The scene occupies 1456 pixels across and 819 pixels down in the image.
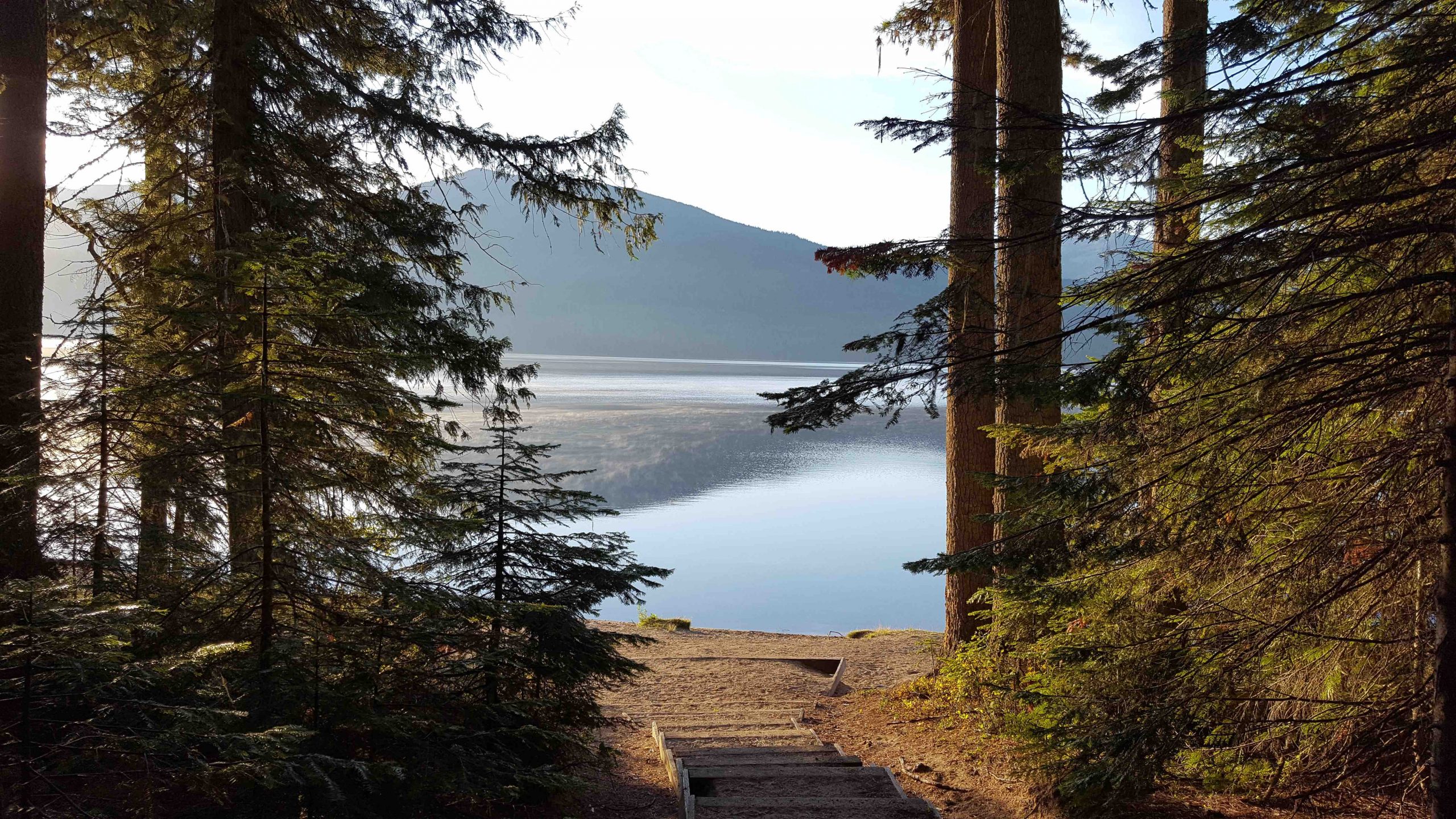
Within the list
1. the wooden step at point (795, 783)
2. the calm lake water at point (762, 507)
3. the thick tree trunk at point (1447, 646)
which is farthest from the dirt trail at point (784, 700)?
the calm lake water at point (762, 507)

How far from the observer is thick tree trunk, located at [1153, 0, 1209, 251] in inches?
133

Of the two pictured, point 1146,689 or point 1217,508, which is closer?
point 1146,689

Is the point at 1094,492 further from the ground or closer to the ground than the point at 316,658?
further from the ground

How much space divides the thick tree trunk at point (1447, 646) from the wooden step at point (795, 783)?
235 cm

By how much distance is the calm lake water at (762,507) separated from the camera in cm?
2050

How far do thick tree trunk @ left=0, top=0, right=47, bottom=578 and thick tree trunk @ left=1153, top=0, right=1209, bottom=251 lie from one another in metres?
5.95

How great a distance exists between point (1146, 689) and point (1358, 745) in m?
0.86

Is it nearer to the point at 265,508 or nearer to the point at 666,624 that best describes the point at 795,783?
the point at 265,508

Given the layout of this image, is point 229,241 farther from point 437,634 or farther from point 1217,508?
point 1217,508

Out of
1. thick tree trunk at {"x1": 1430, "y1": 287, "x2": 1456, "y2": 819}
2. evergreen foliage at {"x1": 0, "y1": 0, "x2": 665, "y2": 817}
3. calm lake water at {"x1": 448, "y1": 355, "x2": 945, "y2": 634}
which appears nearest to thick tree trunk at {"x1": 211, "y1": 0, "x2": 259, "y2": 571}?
evergreen foliage at {"x1": 0, "y1": 0, "x2": 665, "y2": 817}

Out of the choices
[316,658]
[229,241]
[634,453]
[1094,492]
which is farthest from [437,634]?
[634,453]

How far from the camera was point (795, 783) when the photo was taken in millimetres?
4910

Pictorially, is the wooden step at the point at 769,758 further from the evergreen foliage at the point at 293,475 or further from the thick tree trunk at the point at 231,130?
the thick tree trunk at the point at 231,130

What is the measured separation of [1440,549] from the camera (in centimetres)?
326
